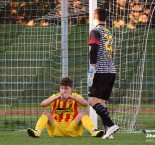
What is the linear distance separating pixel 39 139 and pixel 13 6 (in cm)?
689

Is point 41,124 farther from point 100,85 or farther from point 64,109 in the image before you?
point 100,85

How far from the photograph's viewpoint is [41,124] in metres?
9.28

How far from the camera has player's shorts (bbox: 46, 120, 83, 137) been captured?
949 cm

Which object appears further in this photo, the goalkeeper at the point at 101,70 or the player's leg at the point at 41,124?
the player's leg at the point at 41,124

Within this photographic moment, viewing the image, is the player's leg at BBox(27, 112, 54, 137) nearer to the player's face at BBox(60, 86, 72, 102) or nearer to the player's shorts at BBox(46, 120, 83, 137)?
the player's shorts at BBox(46, 120, 83, 137)

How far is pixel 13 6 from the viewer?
50.6ft

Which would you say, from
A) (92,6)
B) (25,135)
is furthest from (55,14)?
(25,135)

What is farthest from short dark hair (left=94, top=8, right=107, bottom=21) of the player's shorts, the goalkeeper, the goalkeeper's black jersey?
the player's shorts

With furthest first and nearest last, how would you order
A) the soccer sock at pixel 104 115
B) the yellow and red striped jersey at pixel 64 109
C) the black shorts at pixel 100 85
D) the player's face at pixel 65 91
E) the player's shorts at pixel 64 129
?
the yellow and red striped jersey at pixel 64 109 < the player's shorts at pixel 64 129 < the player's face at pixel 65 91 < the black shorts at pixel 100 85 < the soccer sock at pixel 104 115

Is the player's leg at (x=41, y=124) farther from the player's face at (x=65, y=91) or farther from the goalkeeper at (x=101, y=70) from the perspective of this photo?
the goalkeeper at (x=101, y=70)

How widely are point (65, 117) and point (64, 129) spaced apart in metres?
0.17

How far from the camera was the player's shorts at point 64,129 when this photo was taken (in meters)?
9.49

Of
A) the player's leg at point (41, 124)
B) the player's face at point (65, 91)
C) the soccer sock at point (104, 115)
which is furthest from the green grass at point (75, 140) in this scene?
the player's face at point (65, 91)

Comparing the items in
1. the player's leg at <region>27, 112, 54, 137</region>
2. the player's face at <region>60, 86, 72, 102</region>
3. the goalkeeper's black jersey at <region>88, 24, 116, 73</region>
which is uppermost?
the goalkeeper's black jersey at <region>88, 24, 116, 73</region>
